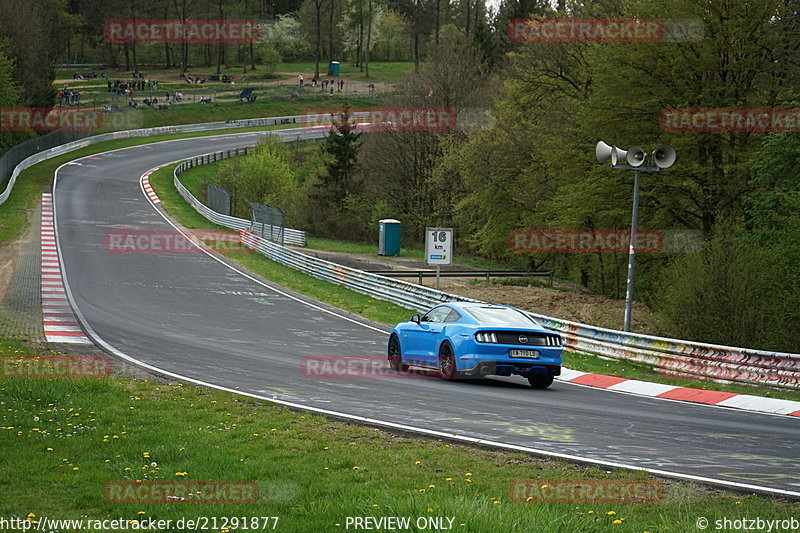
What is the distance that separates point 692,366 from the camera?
17344mm

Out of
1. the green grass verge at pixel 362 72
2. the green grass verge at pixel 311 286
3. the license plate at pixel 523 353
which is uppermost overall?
the green grass verge at pixel 362 72

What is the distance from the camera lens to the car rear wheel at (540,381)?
1462cm

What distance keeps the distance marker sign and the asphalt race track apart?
269 centimetres

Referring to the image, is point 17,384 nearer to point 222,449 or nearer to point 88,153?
point 222,449

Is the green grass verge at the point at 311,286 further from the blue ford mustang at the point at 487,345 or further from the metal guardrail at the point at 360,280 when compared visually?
the blue ford mustang at the point at 487,345

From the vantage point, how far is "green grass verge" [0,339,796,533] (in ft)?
20.8

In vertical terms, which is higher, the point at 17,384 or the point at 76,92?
the point at 76,92

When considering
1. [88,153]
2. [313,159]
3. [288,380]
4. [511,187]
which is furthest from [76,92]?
[288,380]

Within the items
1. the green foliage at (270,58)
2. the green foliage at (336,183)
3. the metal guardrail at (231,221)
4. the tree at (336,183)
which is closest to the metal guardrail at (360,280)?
the metal guardrail at (231,221)

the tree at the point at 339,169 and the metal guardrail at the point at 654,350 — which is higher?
the tree at the point at 339,169

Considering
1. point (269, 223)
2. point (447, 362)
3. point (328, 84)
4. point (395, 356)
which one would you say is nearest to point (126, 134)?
point (328, 84)

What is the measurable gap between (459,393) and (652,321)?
15732 mm

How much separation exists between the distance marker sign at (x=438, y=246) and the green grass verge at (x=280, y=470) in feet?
44.2

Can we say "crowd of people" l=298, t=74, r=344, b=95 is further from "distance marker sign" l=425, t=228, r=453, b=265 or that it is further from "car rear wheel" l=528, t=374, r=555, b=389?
"car rear wheel" l=528, t=374, r=555, b=389
